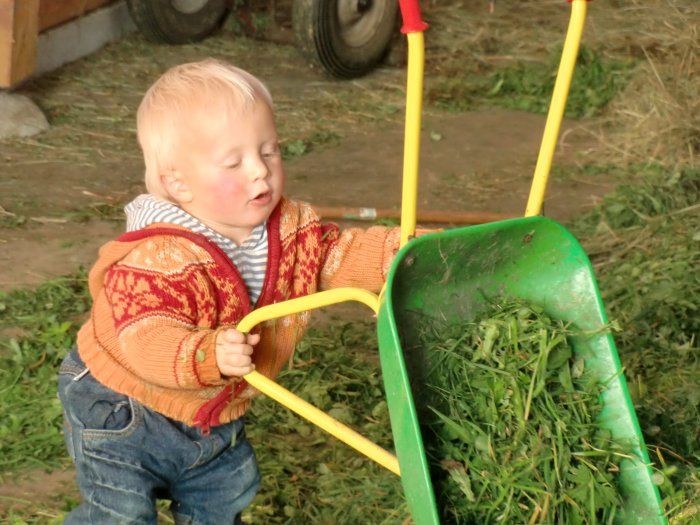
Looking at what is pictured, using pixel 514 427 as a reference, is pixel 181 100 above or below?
above

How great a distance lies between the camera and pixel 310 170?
5332 millimetres

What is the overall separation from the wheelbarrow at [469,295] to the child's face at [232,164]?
0.30 metres

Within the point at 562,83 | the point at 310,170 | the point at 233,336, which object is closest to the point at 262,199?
the point at 233,336

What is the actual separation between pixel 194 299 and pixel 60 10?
4.49 m

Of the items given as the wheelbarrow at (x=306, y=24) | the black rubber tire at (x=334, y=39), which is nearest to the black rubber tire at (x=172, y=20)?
the wheelbarrow at (x=306, y=24)

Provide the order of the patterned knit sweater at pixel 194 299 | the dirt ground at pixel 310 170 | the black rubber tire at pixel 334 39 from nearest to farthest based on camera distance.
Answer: the patterned knit sweater at pixel 194 299 < the dirt ground at pixel 310 170 < the black rubber tire at pixel 334 39

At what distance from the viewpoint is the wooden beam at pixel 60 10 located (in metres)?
6.07

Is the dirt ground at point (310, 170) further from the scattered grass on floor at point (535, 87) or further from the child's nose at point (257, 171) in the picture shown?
the child's nose at point (257, 171)

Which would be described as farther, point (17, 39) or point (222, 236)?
point (17, 39)

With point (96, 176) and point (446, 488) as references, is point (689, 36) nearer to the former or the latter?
point (96, 176)

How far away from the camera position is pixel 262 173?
2.17 m

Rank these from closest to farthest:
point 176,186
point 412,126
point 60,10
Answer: point 412,126 < point 176,186 < point 60,10

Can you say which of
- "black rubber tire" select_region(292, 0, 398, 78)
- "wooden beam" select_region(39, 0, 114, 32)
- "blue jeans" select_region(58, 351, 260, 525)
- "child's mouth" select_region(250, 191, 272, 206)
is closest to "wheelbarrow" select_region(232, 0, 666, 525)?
"child's mouth" select_region(250, 191, 272, 206)

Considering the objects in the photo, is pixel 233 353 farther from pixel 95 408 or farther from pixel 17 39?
pixel 17 39
